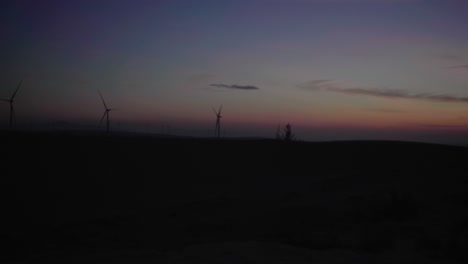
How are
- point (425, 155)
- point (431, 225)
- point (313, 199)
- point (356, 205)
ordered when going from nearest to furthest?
point (431, 225) → point (356, 205) → point (313, 199) → point (425, 155)

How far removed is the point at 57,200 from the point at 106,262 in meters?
13.0

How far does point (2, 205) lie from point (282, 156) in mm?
22390

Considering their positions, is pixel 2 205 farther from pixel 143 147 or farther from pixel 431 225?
pixel 431 225

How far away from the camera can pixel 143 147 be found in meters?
33.9

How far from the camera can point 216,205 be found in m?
19.7

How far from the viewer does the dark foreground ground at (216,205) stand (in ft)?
38.6

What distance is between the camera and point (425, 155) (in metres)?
36.6

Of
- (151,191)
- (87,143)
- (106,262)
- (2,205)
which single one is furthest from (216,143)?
(106,262)

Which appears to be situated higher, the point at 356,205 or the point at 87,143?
the point at 87,143

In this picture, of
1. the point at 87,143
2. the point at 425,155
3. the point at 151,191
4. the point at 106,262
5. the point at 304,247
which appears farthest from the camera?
the point at 425,155

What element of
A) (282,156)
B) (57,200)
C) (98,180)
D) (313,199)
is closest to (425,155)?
(282,156)

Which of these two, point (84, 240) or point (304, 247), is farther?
point (84, 240)

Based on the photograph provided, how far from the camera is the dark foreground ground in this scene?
463 inches

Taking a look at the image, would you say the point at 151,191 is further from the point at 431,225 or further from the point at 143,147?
the point at 431,225
